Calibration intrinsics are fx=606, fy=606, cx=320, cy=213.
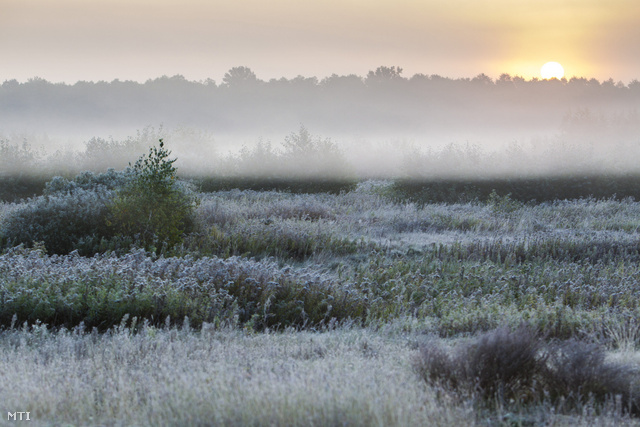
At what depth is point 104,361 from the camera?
506 cm

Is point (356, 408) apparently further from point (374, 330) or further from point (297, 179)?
point (297, 179)

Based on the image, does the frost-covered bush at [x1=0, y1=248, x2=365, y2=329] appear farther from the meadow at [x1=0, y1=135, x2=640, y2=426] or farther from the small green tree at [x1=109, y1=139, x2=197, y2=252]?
the small green tree at [x1=109, y1=139, x2=197, y2=252]

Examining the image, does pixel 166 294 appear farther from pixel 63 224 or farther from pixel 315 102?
pixel 315 102

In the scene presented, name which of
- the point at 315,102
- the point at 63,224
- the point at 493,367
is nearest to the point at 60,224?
the point at 63,224

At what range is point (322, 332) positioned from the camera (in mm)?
7398

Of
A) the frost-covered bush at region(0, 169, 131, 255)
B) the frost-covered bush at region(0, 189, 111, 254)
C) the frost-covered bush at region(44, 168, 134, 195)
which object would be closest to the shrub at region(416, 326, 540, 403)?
the frost-covered bush at region(0, 169, 131, 255)

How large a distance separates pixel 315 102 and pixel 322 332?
87.8 m

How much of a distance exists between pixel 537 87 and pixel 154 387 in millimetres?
97666

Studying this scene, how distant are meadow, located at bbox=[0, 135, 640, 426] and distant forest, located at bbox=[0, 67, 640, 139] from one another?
7281cm

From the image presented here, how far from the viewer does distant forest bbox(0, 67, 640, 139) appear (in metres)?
90.0

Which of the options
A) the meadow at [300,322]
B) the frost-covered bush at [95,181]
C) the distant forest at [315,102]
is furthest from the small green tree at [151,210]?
the distant forest at [315,102]

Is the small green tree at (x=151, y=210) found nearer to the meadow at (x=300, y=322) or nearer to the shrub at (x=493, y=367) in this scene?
the meadow at (x=300, y=322)

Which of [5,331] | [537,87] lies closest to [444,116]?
[537,87]

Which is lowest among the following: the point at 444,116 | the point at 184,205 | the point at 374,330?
the point at 374,330
